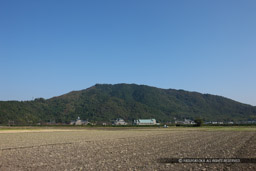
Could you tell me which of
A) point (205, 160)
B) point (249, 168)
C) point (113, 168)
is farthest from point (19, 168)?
point (249, 168)

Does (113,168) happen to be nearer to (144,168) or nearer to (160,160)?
(144,168)

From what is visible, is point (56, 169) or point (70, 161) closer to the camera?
point (56, 169)

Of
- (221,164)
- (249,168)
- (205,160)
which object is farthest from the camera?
(205,160)

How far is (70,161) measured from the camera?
23.2 m

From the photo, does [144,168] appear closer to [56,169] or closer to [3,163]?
[56,169]

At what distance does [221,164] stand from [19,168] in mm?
15999

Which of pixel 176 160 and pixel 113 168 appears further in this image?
pixel 176 160

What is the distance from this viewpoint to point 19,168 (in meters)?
20.2

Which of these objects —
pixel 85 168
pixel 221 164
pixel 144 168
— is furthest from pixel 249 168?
pixel 85 168

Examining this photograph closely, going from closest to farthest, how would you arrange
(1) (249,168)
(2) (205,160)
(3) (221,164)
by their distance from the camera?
(1) (249,168), (3) (221,164), (2) (205,160)

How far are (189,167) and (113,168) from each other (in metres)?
5.81

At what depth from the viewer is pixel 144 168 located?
63.5ft

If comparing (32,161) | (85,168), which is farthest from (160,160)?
(32,161)

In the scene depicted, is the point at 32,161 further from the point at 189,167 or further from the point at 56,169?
the point at 189,167
